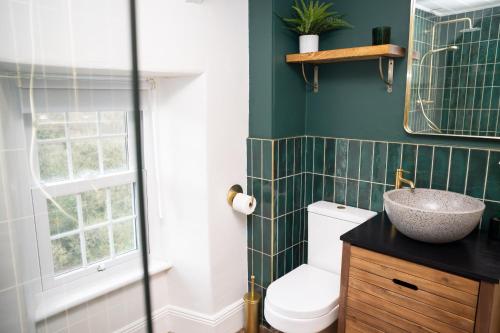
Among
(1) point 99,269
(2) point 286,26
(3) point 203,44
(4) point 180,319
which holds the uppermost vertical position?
(2) point 286,26

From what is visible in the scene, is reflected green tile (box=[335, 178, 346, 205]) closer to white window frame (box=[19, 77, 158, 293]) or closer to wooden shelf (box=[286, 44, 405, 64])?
wooden shelf (box=[286, 44, 405, 64])

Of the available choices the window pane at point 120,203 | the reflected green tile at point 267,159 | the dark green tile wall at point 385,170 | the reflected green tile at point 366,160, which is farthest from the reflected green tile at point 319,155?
the window pane at point 120,203

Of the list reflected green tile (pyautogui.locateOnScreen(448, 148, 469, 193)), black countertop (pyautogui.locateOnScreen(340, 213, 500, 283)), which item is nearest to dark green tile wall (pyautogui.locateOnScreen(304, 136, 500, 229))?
reflected green tile (pyautogui.locateOnScreen(448, 148, 469, 193))

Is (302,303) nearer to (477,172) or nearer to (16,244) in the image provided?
(477,172)

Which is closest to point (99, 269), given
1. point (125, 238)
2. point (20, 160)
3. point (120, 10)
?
point (125, 238)

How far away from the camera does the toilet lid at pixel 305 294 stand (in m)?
1.70

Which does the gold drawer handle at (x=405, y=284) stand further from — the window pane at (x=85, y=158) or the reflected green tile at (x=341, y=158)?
the window pane at (x=85, y=158)

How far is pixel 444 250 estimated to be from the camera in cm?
144

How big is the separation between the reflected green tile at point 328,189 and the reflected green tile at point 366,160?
20 cm

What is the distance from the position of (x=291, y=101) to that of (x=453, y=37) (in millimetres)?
873

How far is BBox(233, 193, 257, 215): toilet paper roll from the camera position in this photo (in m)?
1.98

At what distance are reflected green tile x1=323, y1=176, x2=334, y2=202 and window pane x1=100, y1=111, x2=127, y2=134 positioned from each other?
1795 millimetres

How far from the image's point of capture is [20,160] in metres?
0.51

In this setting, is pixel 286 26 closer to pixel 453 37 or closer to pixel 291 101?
pixel 291 101
